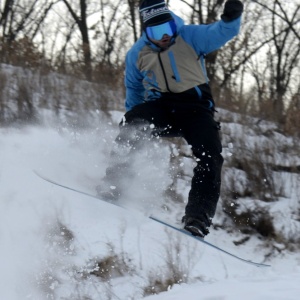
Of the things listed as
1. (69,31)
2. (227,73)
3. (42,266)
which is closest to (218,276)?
(42,266)

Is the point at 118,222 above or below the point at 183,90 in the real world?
below

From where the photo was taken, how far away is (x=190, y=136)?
4312mm

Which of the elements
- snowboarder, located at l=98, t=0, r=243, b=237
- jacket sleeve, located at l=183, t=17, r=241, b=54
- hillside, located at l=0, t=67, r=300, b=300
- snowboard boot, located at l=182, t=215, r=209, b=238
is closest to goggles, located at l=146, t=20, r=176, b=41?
snowboarder, located at l=98, t=0, r=243, b=237

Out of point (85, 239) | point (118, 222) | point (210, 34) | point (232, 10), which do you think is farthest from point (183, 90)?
point (85, 239)

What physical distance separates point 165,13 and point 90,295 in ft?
6.77

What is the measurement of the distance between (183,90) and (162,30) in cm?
45

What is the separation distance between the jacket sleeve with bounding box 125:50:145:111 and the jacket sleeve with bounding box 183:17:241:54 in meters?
0.47

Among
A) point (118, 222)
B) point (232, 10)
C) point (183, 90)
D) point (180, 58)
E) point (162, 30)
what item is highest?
point (232, 10)

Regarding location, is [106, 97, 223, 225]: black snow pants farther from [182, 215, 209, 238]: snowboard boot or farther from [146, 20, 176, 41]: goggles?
[146, 20, 176, 41]: goggles

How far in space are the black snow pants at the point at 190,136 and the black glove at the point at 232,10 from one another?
66 centimetres

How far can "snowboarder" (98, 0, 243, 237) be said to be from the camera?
4152mm

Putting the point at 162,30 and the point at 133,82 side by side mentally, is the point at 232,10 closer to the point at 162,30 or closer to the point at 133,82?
the point at 162,30

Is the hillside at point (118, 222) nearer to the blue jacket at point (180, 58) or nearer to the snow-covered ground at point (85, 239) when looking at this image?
the snow-covered ground at point (85, 239)

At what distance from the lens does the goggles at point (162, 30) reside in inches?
165
